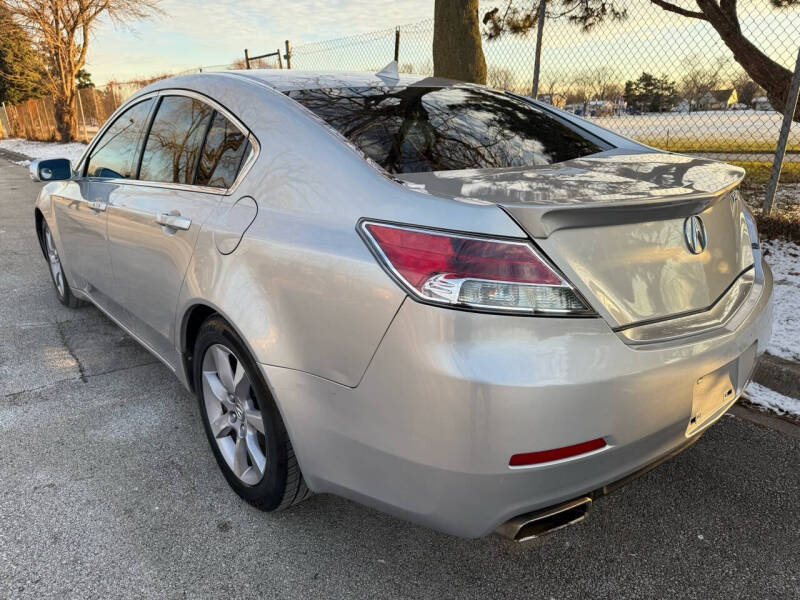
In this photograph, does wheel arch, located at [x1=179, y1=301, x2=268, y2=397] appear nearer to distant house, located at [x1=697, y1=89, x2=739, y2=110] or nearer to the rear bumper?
the rear bumper

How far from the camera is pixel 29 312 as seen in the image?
4559 mm

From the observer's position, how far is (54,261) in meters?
4.63

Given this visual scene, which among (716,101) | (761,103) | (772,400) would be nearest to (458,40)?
(716,101)

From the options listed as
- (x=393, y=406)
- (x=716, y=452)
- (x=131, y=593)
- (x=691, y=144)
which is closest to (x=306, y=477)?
(x=393, y=406)

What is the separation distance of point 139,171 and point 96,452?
1.34 metres

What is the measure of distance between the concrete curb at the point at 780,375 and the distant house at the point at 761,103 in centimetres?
410

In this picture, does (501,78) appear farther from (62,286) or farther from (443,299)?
(443,299)

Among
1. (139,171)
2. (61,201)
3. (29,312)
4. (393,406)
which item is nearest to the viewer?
(393,406)

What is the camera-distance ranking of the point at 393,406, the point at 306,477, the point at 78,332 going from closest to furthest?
the point at 393,406 → the point at 306,477 → the point at 78,332

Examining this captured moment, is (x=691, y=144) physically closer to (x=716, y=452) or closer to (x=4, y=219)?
(x=716, y=452)

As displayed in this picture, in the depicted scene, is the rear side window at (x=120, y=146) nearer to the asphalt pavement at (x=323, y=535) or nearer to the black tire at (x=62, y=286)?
the black tire at (x=62, y=286)

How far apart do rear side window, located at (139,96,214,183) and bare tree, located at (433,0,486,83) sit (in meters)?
5.17

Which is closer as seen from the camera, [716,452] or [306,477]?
[306,477]

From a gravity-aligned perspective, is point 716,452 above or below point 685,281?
below
